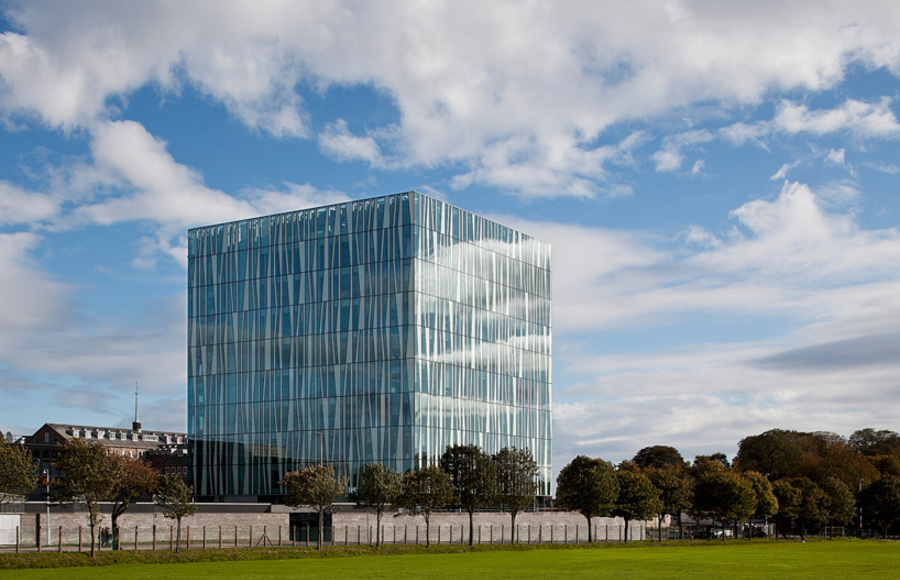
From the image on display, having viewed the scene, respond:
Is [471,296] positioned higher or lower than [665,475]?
higher

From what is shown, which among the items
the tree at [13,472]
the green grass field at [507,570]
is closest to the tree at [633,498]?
the green grass field at [507,570]

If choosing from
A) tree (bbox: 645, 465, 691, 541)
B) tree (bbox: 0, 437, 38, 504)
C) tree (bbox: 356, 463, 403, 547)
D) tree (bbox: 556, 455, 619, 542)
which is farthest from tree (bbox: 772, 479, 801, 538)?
tree (bbox: 0, 437, 38, 504)

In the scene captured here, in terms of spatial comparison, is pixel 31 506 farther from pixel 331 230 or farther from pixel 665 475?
pixel 665 475

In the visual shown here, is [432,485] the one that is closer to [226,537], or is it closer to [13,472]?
[226,537]

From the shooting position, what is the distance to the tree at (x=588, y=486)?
98.1 m

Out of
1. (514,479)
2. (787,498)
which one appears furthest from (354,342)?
(787,498)

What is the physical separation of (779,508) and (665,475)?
67.3 ft

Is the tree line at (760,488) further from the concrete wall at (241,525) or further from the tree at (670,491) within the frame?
the concrete wall at (241,525)

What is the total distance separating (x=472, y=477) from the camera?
97.1 m

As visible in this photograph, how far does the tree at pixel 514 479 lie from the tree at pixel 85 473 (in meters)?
43.9

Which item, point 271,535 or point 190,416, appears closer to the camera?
point 271,535

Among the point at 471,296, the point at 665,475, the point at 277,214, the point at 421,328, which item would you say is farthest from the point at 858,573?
the point at 277,214

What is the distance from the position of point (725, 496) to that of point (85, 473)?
7378 centimetres

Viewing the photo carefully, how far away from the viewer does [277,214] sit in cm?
12794
